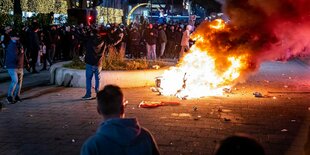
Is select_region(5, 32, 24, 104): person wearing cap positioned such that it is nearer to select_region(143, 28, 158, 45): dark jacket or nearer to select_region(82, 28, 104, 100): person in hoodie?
select_region(82, 28, 104, 100): person in hoodie

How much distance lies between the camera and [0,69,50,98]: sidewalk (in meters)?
13.1

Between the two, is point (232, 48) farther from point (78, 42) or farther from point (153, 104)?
point (78, 42)

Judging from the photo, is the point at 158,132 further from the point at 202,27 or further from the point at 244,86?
the point at 244,86

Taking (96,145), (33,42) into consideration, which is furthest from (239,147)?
(33,42)

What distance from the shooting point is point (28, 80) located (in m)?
14.7

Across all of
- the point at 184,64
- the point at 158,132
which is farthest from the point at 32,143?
the point at 184,64

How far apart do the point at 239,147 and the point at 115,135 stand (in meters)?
0.99

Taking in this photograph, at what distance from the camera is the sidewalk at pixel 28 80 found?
42.9 feet

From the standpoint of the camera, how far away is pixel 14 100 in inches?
421

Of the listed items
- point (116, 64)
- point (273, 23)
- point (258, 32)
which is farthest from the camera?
point (116, 64)

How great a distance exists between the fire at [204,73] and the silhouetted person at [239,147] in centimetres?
916

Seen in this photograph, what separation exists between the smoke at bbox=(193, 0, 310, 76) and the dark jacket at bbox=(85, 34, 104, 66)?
2701 millimetres

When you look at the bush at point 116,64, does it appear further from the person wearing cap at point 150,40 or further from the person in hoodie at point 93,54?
the person wearing cap at point 150,40

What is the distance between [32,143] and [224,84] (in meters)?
6.65
